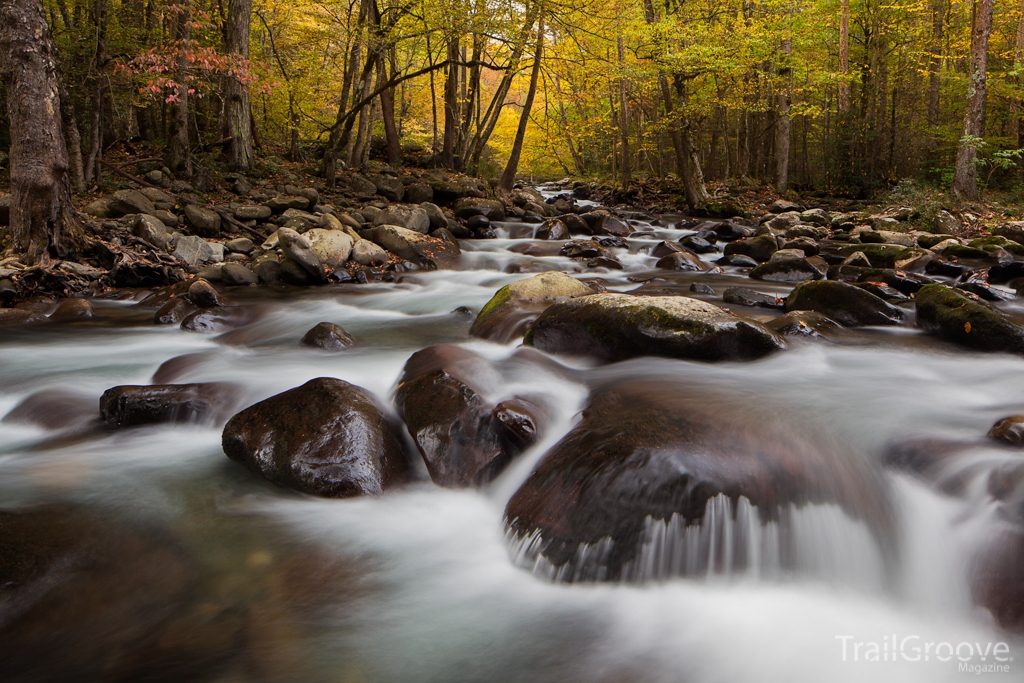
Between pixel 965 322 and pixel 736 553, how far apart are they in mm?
4359

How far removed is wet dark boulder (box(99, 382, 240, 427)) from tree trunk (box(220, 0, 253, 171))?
40.1 ft

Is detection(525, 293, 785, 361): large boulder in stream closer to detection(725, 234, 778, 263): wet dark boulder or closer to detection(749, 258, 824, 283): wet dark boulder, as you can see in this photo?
detection(749, 258, 824, 283): wet dark boulder

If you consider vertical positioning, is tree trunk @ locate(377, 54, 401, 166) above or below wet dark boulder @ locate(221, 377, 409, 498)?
above

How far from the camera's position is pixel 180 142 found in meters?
14.4

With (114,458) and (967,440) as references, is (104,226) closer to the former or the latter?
(114,458)

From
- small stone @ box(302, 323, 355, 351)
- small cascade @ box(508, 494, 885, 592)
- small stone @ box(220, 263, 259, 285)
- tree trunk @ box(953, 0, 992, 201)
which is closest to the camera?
small cascade @ box(508, 494, 885, 592)

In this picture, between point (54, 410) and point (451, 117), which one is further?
point (451, 117)

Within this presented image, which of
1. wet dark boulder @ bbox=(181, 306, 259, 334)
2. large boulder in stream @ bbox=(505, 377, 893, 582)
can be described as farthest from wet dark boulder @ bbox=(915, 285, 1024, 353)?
wet dark boulder @ bbox=(181, 306, 259, 334)

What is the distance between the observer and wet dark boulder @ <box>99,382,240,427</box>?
4.59 m

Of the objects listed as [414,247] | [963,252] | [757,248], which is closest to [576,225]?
[757,248]

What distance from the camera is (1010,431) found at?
11.9ft

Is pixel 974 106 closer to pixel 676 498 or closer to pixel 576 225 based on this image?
pixel 576 225

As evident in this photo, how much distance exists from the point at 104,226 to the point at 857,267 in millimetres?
11277

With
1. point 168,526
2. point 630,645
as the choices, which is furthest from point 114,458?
point 630,645
